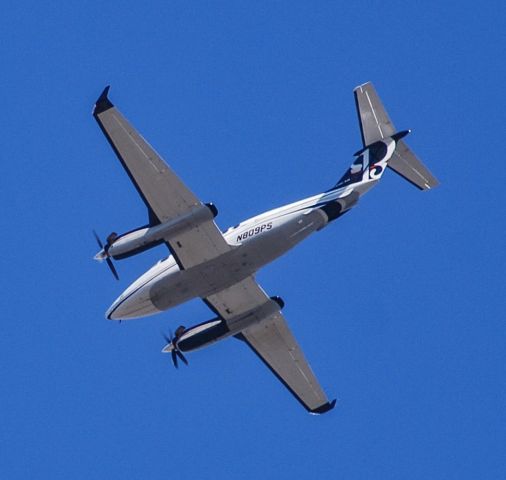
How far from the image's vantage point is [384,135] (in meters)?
53.9

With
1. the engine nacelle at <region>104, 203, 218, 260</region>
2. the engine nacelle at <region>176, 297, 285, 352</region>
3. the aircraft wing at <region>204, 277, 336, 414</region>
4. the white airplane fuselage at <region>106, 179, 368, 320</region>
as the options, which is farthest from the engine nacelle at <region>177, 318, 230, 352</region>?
the engine nacelle at <region>104, 203, 218, 260</region>

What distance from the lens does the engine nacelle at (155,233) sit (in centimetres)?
4878

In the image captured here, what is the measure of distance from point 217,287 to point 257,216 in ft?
14.1

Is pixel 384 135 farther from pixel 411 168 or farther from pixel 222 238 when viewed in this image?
pixel 222 238

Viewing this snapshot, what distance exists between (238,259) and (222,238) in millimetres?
1422

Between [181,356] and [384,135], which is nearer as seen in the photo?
[384,135]

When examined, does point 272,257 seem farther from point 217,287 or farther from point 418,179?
point 418,179

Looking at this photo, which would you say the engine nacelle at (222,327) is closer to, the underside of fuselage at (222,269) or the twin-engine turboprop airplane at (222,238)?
the twin-engine turboprop airplane at (222,238)

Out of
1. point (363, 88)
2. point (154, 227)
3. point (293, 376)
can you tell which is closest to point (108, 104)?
point (154, 227)

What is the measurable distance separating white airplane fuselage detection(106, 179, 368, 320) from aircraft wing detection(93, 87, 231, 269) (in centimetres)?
74

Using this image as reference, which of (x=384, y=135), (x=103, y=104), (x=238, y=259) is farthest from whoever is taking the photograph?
(x=384, y=135)

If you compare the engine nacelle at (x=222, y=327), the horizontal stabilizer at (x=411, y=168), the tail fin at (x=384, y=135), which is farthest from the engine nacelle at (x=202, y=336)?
the horizontal stabilizer at (x=411, y=168)

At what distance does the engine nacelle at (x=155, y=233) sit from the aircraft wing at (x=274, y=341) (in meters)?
5.99

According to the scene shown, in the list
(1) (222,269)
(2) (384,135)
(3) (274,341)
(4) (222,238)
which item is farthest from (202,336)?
(2) (384,135)
